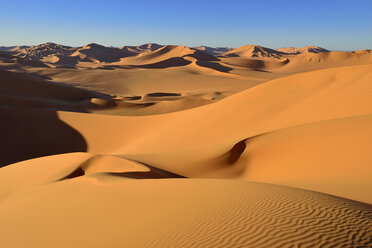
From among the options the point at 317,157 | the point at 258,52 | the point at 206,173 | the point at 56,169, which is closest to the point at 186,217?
the point at 206,173

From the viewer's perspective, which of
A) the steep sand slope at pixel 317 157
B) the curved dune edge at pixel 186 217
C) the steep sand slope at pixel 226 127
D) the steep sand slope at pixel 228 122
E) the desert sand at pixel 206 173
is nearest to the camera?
the curved dune edge at pixel 186 217

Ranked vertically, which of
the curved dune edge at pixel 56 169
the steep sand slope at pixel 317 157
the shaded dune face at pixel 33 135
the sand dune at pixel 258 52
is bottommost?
the shaded dune face at pixel 33 135

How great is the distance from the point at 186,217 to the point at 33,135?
13.8m

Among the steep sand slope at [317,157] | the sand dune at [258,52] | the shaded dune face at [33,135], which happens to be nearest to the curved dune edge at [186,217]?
the steep sand slope at [317,157]

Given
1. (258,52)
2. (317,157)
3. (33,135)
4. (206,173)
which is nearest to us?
(317,157)

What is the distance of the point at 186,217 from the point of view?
10.3ft

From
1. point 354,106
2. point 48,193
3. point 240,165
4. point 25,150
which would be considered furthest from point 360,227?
point 25,150

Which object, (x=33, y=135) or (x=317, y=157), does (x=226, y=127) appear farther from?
(x=33, y=135)

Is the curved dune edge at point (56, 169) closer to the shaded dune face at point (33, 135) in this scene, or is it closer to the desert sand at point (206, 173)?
the desert sand at point (206, 173)

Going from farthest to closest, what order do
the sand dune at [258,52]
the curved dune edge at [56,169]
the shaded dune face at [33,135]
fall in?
the sand dune at [258,52]
the shaded dune face at [33,135]
the curved dune edge at [56,169]

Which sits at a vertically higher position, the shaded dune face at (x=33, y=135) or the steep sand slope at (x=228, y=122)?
the steep sand slope at (x=228, y=122)

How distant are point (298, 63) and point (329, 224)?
245ft

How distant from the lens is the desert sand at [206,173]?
2.82 meters

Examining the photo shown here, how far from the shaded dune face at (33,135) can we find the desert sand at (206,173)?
7 centimetres
